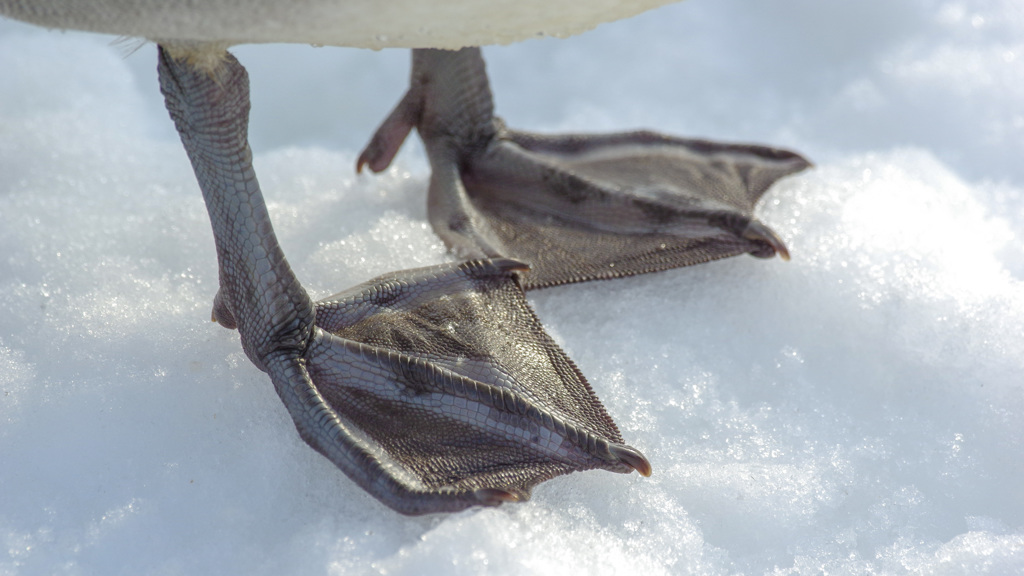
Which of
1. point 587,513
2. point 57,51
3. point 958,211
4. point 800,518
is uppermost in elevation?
point 958,211

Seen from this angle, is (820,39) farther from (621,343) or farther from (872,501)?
(872,501)

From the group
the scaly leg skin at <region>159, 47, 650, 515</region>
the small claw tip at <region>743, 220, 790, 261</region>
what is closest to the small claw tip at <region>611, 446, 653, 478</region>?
the scaly leg skin at <region>159, 47, 650, 515</region>

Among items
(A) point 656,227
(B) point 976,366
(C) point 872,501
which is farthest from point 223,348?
(B) point 976,366

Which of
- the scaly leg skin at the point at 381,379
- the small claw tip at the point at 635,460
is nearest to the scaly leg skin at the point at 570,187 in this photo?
the scaly leg skin at the point at 381,379

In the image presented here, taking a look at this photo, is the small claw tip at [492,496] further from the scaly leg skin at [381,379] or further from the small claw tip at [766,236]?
the small claw tip at [766,236]

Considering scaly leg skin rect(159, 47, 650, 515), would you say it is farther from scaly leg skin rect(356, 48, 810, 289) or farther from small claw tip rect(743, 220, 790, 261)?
small claw tip rect(743, 220, 790, 261)

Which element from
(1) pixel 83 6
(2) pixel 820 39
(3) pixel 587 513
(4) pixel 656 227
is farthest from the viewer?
(2) pixel 820 39
